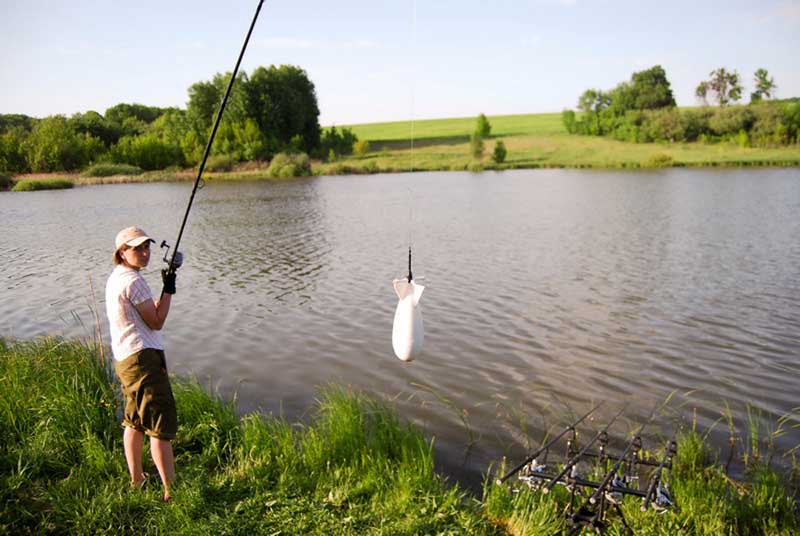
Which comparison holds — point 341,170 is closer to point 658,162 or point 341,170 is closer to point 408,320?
point 658,162

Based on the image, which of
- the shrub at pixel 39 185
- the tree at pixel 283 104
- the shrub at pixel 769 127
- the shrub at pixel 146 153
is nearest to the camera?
the shrub at pixel 39 185

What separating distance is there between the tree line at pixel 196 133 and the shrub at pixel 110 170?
360 centimetres

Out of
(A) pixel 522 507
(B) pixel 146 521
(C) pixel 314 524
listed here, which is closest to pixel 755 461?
(A) pixel 522 507

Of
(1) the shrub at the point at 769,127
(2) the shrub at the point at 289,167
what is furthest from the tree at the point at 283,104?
(1) the shrub at the point at 769,127

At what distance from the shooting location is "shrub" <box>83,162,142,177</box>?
5407 centimetres

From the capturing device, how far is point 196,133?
220 feet

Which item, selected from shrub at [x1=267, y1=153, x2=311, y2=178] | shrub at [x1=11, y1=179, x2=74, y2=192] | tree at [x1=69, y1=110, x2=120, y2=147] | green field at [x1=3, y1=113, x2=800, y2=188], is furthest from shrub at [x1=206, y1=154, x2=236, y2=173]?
shrub at [x1=11, y1=179, x2=74, y2=192]

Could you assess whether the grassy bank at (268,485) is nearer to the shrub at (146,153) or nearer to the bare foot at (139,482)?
the bare foot at (139,482)

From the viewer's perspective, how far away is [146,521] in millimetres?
3834

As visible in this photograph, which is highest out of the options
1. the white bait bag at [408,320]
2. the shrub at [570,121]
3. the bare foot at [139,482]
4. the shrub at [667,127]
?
the shrub at [570,121]

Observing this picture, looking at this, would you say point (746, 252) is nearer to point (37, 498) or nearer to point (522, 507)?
point (522, 507)

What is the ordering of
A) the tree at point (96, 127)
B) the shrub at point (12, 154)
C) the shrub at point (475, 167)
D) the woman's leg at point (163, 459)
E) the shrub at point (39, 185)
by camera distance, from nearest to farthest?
the woman's leg at point (163, 459) → the shrub at point (39, 185) → the shrub at point (12, 154) → the shrub at point (475, 167) → the tree at point (96, 127)

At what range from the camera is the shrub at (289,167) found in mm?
54938

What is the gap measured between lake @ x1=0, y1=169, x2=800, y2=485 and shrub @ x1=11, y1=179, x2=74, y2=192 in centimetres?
2043
